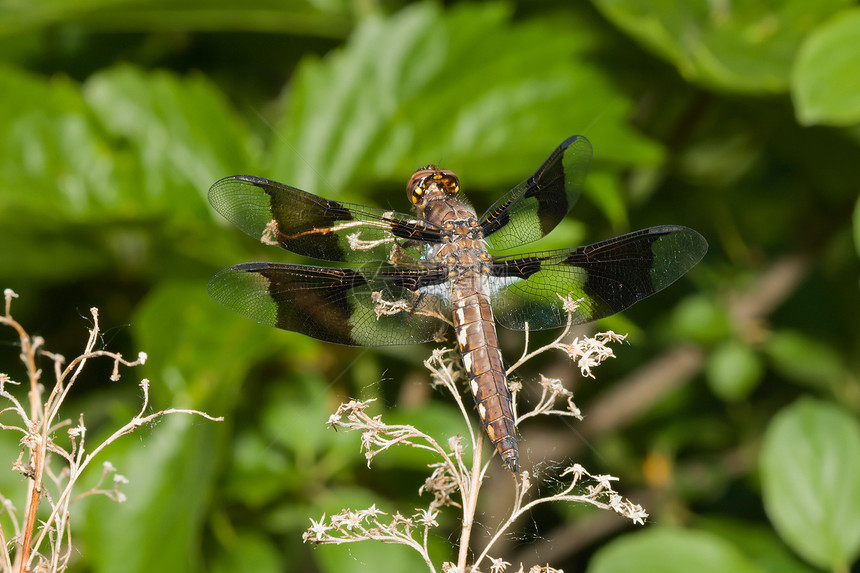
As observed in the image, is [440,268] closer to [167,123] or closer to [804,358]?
[167,123]

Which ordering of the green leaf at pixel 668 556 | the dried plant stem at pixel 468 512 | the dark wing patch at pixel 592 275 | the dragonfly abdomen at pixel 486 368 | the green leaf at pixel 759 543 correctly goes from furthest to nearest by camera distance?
1. the green leaf at pixel 759 543
2. the green leaf at pixel 668 556
3. the dark wing patch at pixel 592 275
4. the dragonfly abdomen at pixel 486 368
5. the dried plant stem at pixel 468 512

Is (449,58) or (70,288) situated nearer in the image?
(449,58)

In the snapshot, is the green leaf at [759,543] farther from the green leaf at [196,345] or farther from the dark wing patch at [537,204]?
the green leaf at [196,345]

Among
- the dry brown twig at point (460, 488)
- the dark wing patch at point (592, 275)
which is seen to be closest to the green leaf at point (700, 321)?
the dark wing patch at point (592, 275)

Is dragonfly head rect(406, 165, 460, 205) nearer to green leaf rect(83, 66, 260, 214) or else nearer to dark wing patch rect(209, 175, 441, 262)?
dark wing patch rect(209, 175, 441, 262)

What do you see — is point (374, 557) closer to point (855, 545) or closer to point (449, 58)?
point (855, 545)

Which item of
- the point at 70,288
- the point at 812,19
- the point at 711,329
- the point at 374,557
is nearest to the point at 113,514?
the point at 374,557

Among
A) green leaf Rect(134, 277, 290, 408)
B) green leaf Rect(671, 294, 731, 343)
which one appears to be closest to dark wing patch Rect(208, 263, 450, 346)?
green leaf Rect(134, 277, 290, 408)
